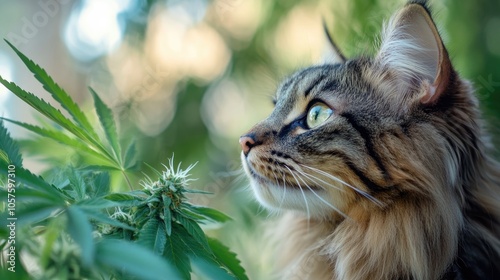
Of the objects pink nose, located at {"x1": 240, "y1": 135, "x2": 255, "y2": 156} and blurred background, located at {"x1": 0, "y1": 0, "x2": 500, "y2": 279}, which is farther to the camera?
blurred background, located at {"x1": 0, "y1": 0, "x2": 500, "y2": 279}

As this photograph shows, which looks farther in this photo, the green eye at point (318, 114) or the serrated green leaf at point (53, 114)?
the green eye at point (318, 114)

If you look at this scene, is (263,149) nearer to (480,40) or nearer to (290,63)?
(290,63)

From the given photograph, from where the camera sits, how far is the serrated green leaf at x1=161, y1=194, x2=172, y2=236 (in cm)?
88

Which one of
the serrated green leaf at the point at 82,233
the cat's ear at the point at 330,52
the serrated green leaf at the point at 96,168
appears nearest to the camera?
the serrated green leaf at the point at 82,233

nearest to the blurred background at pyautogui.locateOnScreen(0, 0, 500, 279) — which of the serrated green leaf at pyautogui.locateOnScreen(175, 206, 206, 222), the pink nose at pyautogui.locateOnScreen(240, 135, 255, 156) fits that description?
the pink nose at pyautogui.locateOnScreen(240, 135, 255, 156)

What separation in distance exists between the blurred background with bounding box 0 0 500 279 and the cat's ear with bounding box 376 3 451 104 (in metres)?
0.99

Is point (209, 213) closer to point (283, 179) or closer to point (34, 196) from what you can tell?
point (283, 179)

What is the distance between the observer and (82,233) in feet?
1.93

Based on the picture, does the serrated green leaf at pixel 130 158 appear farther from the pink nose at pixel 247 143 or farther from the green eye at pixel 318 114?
the green eye at pixel 318 114

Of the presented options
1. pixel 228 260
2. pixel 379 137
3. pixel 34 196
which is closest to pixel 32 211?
pixel 34 196

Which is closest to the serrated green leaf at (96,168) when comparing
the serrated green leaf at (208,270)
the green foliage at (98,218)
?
the green foliage at (98,218)

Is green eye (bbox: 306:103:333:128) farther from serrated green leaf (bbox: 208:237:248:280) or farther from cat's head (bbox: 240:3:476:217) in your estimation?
serrated green leaf (bbox: 208:237:248:280)

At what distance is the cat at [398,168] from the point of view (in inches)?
48.8

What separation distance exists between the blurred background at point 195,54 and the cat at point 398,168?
3.42ft
